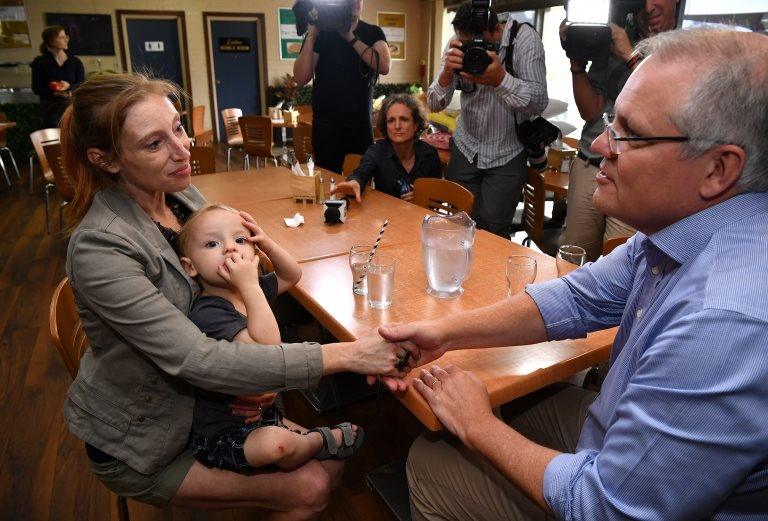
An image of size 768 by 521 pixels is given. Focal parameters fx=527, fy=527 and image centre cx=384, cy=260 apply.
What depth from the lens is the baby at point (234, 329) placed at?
1.20 metres

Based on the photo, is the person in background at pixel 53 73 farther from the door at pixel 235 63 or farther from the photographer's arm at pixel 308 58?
the photographer's arm at pixel 308 58

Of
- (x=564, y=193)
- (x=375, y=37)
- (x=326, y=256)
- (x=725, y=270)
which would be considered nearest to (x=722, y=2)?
(x=564, y=193)

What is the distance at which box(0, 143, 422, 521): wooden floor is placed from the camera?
186 cm

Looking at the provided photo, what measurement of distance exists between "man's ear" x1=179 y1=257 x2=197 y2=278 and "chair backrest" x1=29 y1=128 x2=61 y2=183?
11.6 ft

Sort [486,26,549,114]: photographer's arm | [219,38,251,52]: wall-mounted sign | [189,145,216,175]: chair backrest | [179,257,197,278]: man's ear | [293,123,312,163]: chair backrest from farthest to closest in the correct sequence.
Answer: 1. [219,38,251,52]: wall-mounted sign
2. [293,123,312,163]: chair backrest
3. [189,145,216,175]: chair backrest
4. [486,26,549,114]: photographer's arm
5. [179,257,197,278]: man's ear

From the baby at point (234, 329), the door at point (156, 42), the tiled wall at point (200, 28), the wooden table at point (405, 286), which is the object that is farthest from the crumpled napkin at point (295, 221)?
the tiled wall at point (200, 28)

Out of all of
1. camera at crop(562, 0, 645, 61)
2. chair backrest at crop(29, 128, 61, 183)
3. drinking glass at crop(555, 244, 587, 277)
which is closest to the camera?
drinking glass at crop(555, 244, 587, 277)

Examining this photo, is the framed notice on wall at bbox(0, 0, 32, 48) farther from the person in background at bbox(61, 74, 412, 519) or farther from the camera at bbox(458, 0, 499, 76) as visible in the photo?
the person in background at bbox(61, 74, 412, 519)

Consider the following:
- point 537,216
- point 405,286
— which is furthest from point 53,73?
point 405,286

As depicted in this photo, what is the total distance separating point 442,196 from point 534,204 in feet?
2.33

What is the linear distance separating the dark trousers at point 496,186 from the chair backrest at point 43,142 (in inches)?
125

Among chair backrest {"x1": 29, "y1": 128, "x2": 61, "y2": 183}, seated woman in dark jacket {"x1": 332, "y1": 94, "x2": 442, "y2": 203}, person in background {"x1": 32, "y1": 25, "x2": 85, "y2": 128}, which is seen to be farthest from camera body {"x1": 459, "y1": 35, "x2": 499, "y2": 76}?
person in background {"x1": 32, "y1": 25, "x2": 85, "y2": 128}

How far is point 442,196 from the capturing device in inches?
104

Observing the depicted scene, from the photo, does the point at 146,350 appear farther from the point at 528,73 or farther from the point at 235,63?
the point at 235,63
